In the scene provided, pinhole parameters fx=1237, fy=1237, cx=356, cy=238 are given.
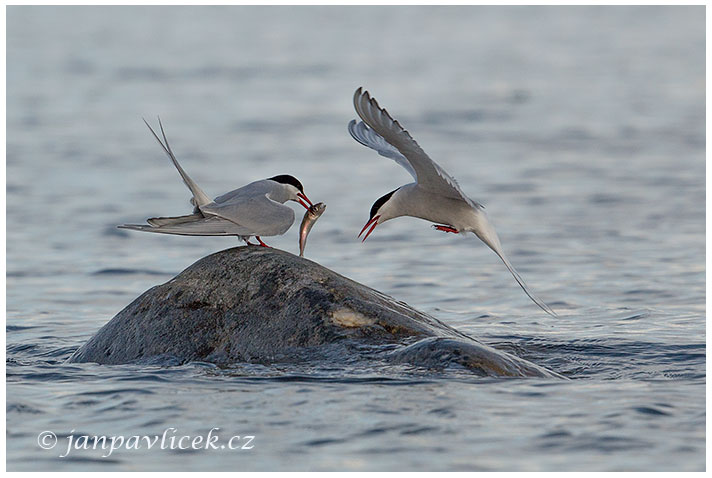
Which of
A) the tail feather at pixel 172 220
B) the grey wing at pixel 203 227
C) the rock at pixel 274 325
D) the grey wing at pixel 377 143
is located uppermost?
the grey wing at pixel 377 143

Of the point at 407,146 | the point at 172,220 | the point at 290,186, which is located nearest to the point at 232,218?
the point at 172,220

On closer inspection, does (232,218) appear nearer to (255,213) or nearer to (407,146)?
(255,213)

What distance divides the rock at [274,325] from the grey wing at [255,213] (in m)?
Answer: 0.23

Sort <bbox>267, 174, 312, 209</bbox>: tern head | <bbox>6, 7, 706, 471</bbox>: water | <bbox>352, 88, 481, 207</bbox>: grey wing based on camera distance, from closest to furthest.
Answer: <bbox>6, 7, 706, 471</bbox>: water
<bbox>352, 88, 481, 207</bbox>: grey wing
<bbox>267, 174, 312, 209</bbox>: tern head

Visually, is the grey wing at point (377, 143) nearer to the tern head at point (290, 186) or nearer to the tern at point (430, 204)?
the tern at point (430, 204)

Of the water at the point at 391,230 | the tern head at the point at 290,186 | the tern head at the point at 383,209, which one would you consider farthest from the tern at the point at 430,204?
the water at the point at 391,230

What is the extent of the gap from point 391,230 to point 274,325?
668 cm

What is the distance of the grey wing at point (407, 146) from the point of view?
318 inches

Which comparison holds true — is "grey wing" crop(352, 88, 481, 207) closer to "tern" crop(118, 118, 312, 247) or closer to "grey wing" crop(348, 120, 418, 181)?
"grey wing" crop(348, 120, 418, 181)

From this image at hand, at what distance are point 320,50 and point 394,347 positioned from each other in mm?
25726

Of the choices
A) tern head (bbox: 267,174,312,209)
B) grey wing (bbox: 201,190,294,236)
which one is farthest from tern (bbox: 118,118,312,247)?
tern head (bbox: 267,174,312,209)

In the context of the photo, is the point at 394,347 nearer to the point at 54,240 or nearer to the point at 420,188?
the point at 420,188

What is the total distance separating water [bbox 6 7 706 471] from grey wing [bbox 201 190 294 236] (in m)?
1.08

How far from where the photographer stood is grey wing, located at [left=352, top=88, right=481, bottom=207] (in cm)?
808
